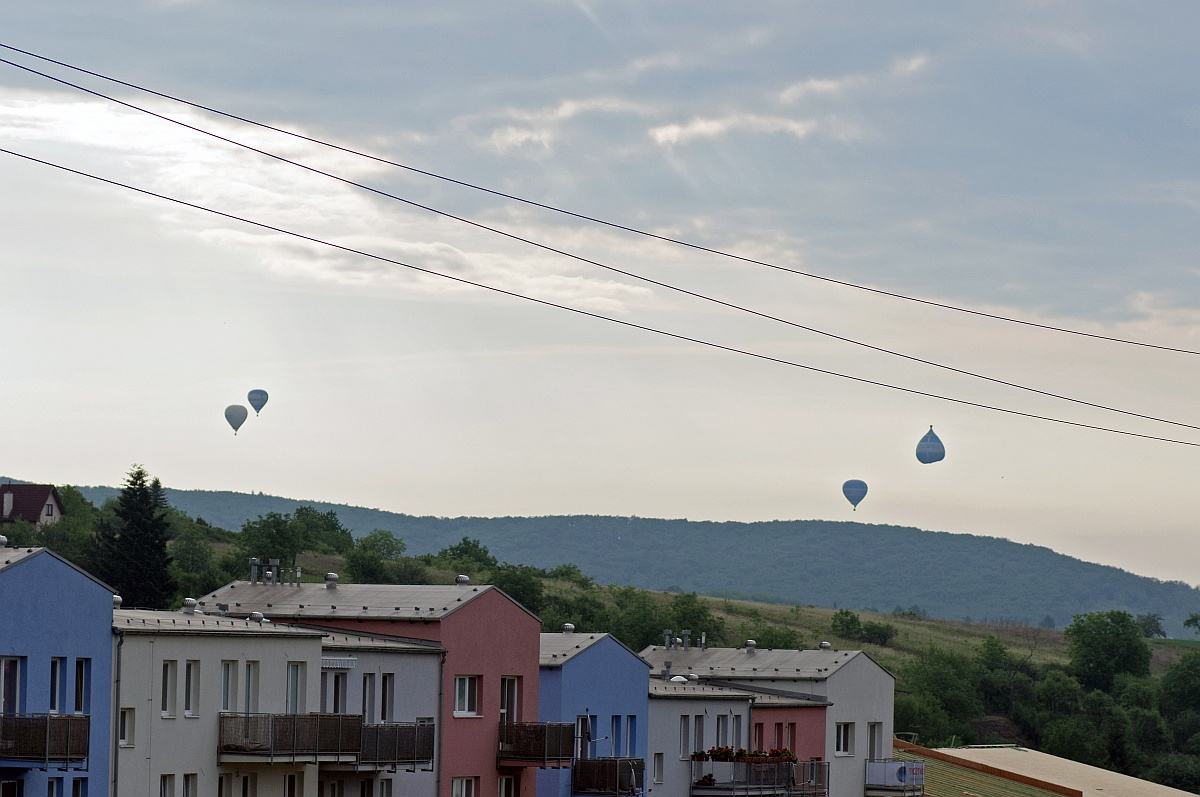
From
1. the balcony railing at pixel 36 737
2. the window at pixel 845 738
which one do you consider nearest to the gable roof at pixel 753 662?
the window at pixel 845 738

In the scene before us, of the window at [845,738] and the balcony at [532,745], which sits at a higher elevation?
the balcony at [532,745]

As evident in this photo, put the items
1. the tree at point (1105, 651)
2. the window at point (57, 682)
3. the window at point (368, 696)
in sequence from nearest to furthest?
the window at point (57, 682) < the window at point (368, 696) < the tree at point (1105, 651)

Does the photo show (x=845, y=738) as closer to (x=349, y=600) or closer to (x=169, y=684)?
(x=349, y=600)

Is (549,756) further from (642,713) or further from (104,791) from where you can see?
(104,791)

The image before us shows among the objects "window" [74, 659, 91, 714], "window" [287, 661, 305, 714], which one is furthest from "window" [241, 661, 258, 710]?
"window" [74, 659, 91, 714]

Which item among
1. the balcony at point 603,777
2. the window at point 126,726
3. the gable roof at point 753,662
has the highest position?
the window at point 126,726

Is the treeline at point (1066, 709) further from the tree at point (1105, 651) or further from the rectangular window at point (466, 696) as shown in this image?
the rectangular window at point (466, 696)

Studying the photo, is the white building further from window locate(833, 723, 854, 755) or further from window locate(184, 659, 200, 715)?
window locate(184, 659, 200, 715)
